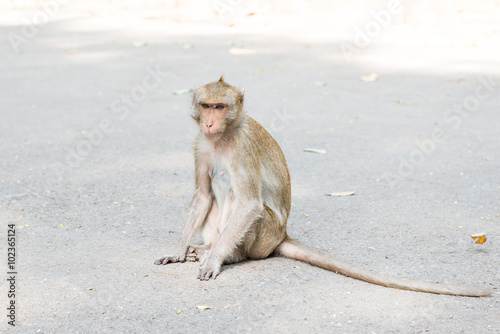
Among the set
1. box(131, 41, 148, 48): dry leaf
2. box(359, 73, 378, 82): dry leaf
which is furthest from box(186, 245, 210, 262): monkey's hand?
box(131, 41, 148, 48): dry leaf

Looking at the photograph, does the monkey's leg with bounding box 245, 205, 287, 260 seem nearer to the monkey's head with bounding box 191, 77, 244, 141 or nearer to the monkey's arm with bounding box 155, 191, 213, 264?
the monkey's arm with bounding box 155, 191, 213, 264

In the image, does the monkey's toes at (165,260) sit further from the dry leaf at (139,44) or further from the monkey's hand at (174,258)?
the dry leaf at (139,44)

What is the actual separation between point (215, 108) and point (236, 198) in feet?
1.81

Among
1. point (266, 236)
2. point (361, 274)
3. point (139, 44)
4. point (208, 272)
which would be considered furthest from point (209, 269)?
point (139, 44)

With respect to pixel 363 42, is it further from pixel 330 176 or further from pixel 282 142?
pixel 330 176

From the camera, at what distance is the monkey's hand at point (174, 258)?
3.71m

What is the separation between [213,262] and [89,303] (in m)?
0.74

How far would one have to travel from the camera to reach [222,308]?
312 cm

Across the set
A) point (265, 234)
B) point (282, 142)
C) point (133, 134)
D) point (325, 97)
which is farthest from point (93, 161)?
point (325, 97)

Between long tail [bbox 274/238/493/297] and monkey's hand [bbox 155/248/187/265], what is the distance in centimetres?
57

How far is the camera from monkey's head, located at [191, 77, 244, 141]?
3494mm

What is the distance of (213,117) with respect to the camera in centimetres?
352

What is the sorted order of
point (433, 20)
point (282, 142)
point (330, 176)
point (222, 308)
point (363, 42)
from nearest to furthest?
point (222, 308)
point (330, 176)
point (282, 142)
point (363, 42)
point (433, 20)

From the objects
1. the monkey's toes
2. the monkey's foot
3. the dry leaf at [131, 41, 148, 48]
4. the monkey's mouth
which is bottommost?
the monkey's toes
